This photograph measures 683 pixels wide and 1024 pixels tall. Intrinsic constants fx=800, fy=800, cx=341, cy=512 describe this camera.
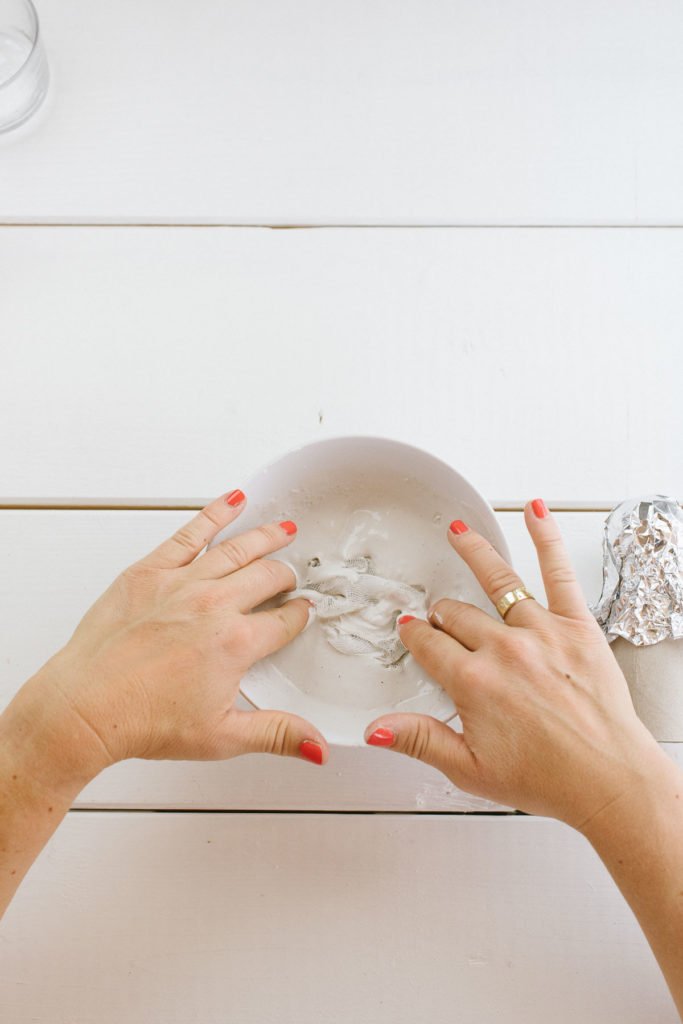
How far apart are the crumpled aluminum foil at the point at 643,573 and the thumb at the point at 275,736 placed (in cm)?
25

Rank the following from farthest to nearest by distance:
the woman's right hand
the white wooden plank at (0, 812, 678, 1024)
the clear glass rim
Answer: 1. the clear glass rim
2. the white wooden plank at (0, 812, 678, 1024)
3. the woman's right hand

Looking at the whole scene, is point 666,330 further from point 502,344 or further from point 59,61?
point 59,61

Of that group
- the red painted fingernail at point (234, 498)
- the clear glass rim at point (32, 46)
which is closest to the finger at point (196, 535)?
the red painted fingernail at point (234, 498)

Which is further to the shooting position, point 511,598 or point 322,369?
point 322,369

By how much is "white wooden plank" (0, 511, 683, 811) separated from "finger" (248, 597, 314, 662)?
0.13m

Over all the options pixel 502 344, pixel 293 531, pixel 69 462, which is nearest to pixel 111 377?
pixel 69 462

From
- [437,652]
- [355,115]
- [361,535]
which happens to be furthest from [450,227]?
[437,652]

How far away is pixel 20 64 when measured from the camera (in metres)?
0.76

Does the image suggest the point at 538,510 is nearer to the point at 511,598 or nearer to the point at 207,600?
the point at 511,598

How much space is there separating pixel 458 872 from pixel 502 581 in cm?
25

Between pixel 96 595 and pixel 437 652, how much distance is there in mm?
309

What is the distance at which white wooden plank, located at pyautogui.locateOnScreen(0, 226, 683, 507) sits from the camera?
0.70 metres

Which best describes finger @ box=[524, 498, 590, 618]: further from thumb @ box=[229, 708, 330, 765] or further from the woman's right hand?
thumb @ box=[229, 708, 330, 765]

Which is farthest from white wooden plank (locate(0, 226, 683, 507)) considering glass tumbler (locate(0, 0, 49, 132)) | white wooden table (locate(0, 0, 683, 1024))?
glass tumbler (locate(0, 0, 49, 132))
